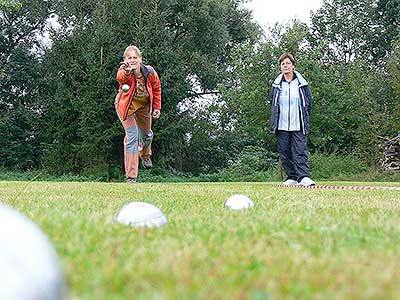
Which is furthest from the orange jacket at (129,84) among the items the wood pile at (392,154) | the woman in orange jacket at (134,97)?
the wood pile at (392,154)

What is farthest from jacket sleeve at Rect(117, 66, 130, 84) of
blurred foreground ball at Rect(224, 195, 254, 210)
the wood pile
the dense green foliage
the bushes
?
the wood pile

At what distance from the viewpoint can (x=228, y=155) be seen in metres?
23.9

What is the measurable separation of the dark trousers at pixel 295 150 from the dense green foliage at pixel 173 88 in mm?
9274

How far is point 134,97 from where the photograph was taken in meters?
7.70

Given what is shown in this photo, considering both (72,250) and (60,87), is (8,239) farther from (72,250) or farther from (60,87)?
(60,87)

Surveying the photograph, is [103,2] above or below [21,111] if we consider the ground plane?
above

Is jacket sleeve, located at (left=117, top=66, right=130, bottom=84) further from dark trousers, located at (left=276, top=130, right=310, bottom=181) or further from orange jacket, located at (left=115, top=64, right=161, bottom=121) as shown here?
dark trousers, located at (left=276, top=130, right=310, bottom=181)

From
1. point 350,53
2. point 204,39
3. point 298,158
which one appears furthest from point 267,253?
point 350,53

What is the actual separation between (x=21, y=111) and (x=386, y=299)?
2264 cm

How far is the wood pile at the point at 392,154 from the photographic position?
18875mm

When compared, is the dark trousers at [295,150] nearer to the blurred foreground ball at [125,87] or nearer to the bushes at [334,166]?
the blurred foreground ball at [125,87]

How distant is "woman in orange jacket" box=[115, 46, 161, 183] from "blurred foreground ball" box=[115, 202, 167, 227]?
5117 mm

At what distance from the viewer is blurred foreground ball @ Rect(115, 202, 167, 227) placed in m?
2.44

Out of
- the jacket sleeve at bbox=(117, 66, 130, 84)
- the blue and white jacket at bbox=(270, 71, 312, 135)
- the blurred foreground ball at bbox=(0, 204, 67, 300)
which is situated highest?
the jacket sleeve at bbox=(117, 66, 130, 84)
